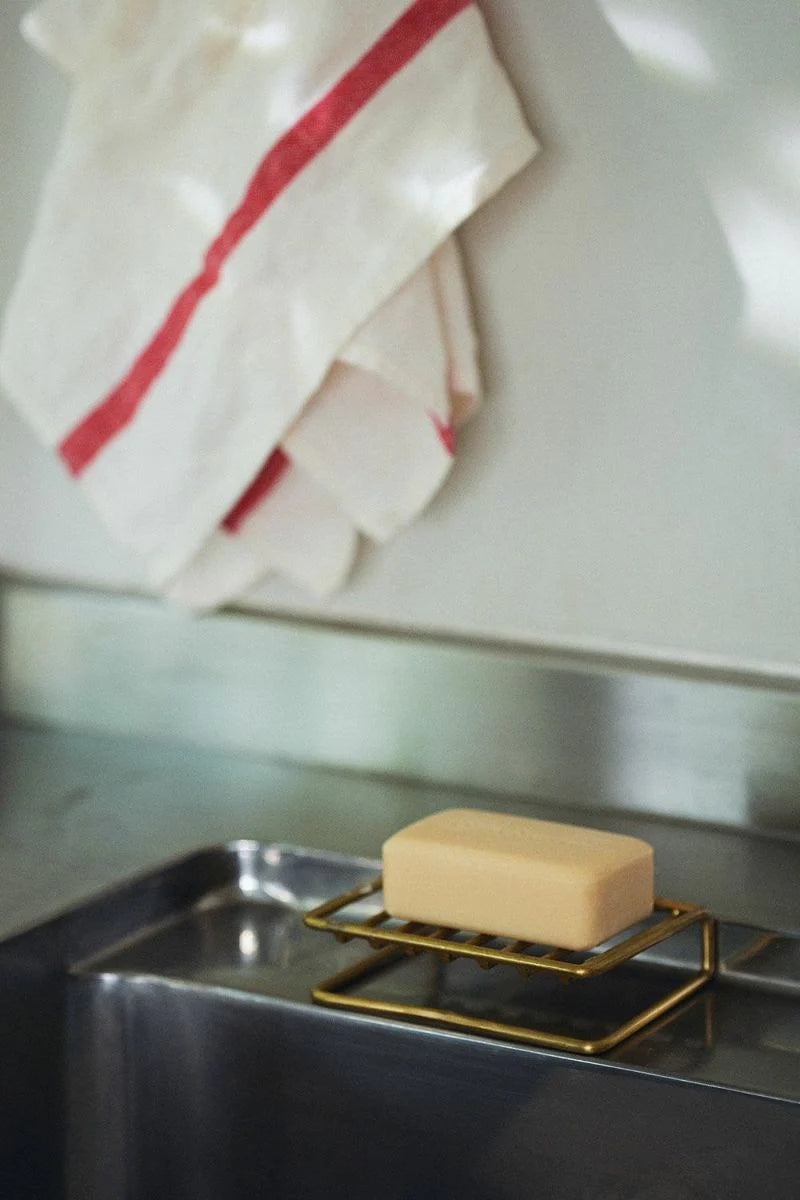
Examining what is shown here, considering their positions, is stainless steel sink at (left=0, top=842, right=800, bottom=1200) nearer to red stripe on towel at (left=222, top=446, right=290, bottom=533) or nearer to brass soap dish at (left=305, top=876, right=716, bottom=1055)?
brass soap dish at (left=305, top=876, right=716, bottom=1055)

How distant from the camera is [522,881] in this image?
71 centimetres

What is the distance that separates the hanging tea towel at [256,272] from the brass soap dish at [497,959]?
31 centimetres

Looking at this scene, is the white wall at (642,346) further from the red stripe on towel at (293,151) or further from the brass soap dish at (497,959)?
the brass soap dish at (497,959)

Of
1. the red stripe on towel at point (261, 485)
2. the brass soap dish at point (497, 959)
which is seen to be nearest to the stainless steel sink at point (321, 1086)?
the brass soap dish at point (497, 959)

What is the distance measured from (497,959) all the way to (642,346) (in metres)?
0.41

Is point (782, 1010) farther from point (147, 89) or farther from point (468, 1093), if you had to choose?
point (147, 89)

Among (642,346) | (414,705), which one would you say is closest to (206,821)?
(414,705)

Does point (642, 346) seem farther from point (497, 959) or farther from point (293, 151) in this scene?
point (497, 959)

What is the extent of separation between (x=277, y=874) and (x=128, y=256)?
0.42m

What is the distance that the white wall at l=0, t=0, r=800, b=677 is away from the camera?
90 cm

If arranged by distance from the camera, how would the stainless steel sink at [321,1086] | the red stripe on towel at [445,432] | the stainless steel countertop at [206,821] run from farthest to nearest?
the red stripe on towel at [445,432] → the stainless steel countertop at [206,821] → the stainless steel sink at [321,1086]

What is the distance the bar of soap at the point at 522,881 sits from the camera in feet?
2.31

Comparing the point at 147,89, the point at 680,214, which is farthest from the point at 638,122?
the point at 147,89

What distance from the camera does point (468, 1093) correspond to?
69 cm
